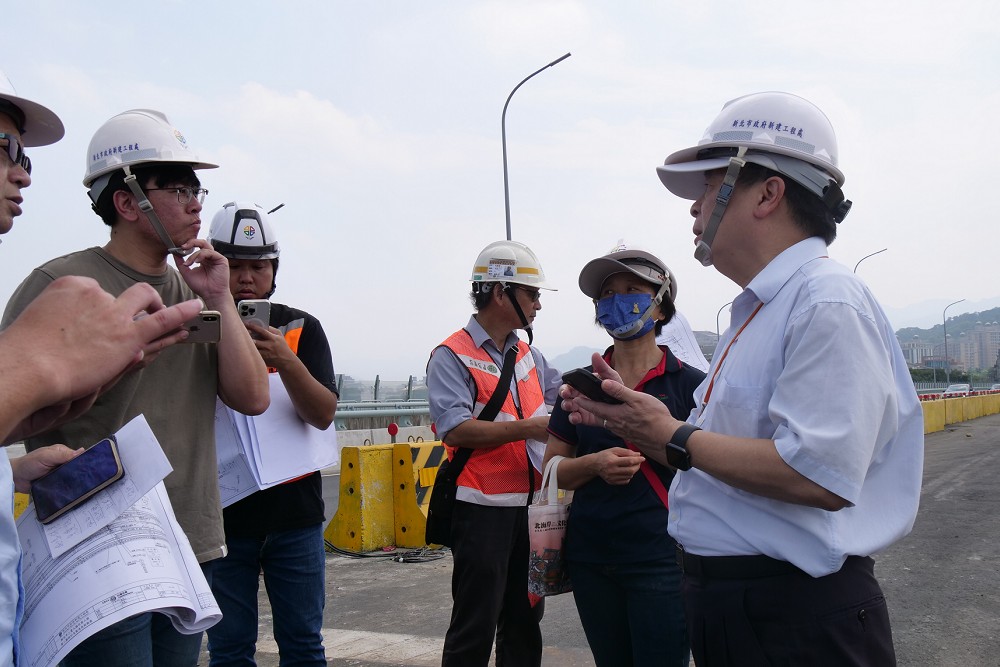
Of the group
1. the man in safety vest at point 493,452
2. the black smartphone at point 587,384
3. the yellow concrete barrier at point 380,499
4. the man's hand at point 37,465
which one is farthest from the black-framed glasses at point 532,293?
the yellow concrete barrier at point 380,499

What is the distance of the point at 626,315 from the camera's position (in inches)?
144

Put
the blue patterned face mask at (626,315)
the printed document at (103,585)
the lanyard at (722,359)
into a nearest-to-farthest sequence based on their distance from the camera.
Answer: the printed document at (103,585)
the lanyard at (722,359)
the blue patterned face mask at (626,315)

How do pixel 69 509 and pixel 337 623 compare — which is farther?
pixel 337 623

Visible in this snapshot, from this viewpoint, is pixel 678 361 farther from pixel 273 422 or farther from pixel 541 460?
pixel 273 422

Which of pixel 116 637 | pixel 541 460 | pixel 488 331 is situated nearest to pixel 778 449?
pixel 116 637

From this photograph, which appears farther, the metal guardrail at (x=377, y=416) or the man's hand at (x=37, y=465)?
the metal guardrail at (x=377, y=416)

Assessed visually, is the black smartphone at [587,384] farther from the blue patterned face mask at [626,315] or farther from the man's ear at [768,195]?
the blue patterned face mask at [626,315]

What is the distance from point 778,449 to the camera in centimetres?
194

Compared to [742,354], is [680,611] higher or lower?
lower

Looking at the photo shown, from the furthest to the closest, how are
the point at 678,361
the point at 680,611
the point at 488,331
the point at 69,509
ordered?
the point at 488,331 < the point at 678,361 < the point at 680,611 < the point at 69,509

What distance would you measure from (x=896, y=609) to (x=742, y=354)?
15.1ft

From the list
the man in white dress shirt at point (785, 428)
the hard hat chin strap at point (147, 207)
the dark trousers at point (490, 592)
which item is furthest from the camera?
the dark trousers at point (490, 592)

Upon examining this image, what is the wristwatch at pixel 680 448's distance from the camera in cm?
217

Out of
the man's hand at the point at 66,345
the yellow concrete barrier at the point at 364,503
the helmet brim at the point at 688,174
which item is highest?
the helmet brim at the point at 688,174
